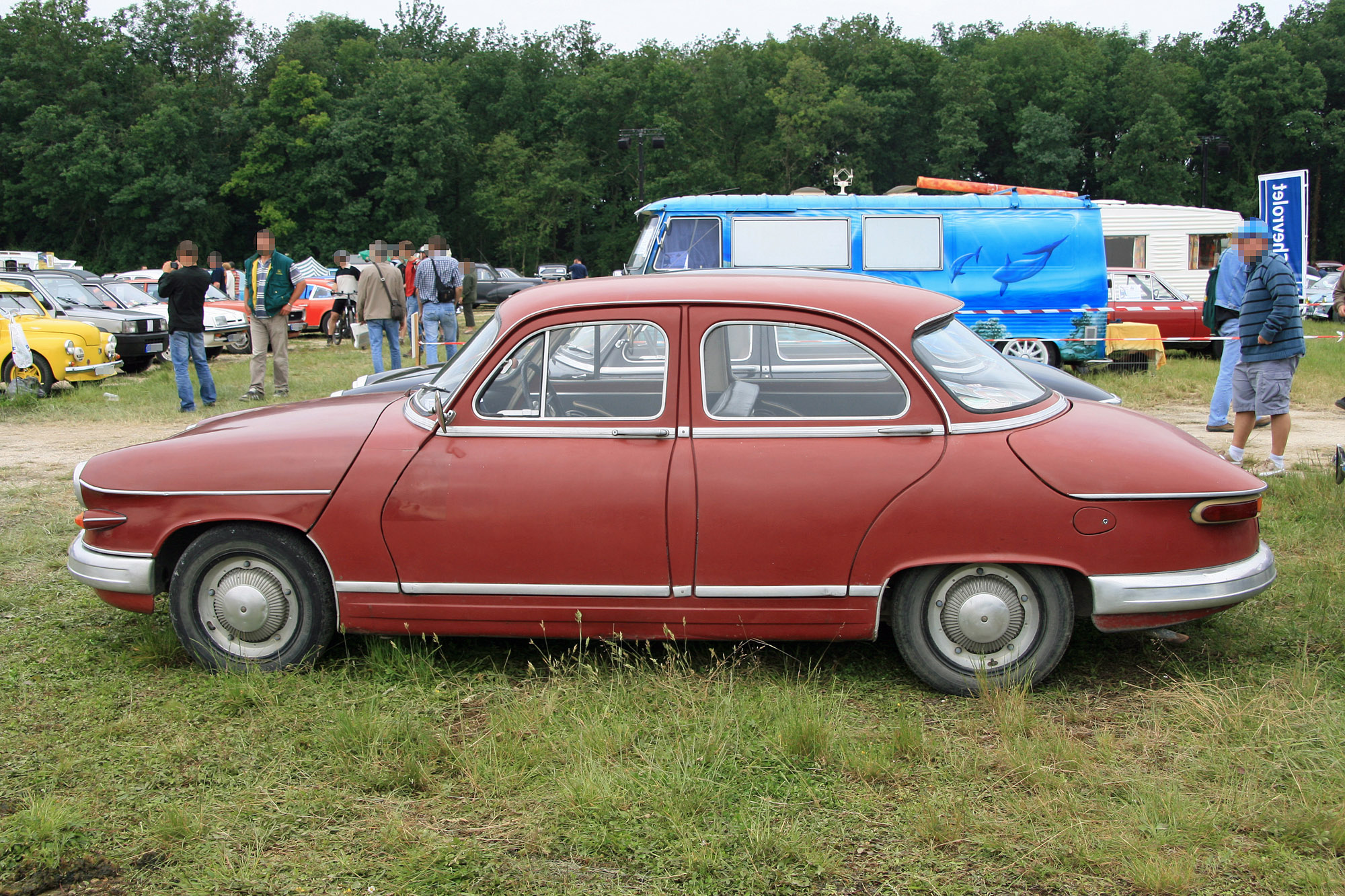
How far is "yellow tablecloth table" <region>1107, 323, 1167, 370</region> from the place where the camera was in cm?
1509

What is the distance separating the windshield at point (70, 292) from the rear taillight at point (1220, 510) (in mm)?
17301

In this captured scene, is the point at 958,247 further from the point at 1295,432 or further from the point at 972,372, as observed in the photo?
the point at 972,372

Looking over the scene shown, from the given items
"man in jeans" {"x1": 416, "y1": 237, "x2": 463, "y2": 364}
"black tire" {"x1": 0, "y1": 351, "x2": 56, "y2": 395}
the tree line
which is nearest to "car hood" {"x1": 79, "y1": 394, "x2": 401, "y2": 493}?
"man in jeans" {"x1": 416, "y1": 237, "x2": 463, "y2": 364}

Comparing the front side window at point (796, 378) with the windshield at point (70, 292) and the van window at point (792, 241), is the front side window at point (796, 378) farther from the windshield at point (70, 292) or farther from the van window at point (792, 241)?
the windshield at point (70, 292)

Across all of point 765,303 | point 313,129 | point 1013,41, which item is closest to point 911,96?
point 1013,41

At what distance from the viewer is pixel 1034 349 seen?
14.5 metres

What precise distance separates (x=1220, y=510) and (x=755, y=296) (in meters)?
1.89

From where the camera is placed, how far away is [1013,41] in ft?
218

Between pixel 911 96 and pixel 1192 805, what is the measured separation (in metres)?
66.4

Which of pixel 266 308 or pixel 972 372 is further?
pixel 266 308

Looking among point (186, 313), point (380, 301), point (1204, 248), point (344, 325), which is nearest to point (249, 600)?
point (186, 313)

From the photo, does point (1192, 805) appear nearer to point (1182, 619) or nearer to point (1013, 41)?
point (1182, 619)

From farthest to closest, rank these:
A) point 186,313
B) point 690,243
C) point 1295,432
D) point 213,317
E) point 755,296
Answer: point 213,317 < point 690,243 < point 186,313 < point 1295,432 < point 755,296

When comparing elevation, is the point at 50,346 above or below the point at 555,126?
below
